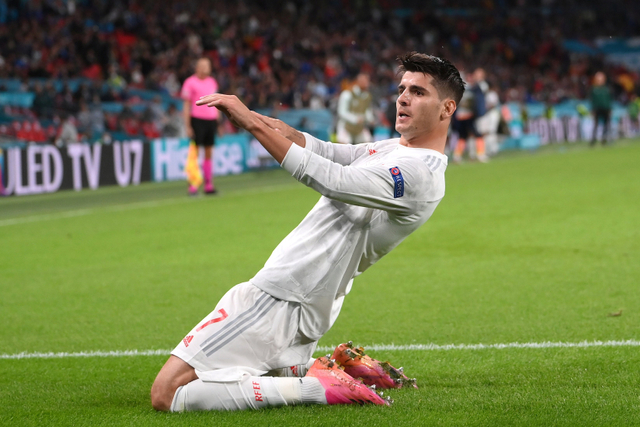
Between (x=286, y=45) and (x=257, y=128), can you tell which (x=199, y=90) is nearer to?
(x=257, y=128)

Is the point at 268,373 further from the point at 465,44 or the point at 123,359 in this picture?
the point at 465,44

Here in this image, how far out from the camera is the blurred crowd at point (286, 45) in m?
21.2

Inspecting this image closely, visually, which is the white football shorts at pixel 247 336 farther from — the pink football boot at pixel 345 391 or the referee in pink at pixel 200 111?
the referee in pink at pixel 200 111

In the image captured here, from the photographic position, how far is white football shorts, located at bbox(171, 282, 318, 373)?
3.69 meters

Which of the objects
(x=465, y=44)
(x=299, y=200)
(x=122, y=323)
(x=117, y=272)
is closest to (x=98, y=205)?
(x=299, y=200)

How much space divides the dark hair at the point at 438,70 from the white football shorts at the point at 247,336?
1.15m

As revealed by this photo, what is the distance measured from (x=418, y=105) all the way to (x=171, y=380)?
5.34 ft

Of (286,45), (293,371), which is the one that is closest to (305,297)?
(293,371)

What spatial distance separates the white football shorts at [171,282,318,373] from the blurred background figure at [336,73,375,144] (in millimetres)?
13669

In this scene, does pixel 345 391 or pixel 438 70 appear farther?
pixel 345 391

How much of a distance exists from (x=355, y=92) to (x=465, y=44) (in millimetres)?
25487

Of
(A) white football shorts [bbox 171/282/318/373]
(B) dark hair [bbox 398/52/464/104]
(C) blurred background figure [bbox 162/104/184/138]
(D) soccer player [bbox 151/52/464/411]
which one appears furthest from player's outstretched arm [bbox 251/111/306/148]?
(C) blurred background figure [bbox 162/104/184/138]

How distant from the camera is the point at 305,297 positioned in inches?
147

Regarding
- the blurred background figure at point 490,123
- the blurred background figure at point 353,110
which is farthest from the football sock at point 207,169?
the blurred background figure at point 490,123
